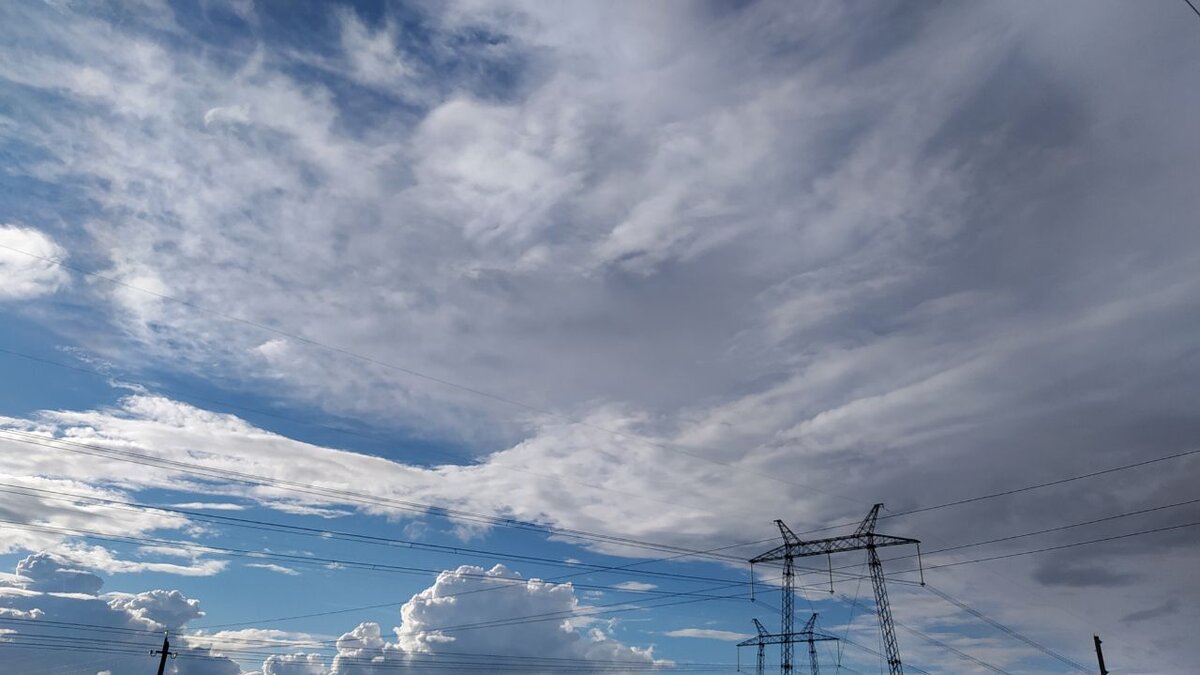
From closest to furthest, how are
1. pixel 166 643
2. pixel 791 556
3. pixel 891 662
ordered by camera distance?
pixel 166 643, pixel 891 662, pixel 791 556

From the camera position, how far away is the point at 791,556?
119 meters

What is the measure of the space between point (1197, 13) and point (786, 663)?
389ft

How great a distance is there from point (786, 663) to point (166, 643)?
299 feet

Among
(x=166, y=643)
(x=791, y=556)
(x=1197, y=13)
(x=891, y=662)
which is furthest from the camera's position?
(x=791, y=556)

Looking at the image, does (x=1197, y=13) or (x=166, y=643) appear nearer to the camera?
(x=1197, y=13)

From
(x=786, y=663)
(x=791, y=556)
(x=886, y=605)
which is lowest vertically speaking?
(x=786, y=663)

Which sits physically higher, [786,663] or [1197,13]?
[1197,13]

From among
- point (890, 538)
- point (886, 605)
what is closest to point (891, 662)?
point (886, 605)

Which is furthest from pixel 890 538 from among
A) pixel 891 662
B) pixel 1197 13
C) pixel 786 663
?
pixel 1197 13

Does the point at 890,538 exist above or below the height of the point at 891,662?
above

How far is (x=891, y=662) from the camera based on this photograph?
358 ft

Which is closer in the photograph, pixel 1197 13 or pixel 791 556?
pixel 1197 13

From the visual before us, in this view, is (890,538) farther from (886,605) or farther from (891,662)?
(891,662)

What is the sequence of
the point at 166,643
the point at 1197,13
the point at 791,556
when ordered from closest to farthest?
the point at 1197,13
the point at 166,643
the point at 791,556
